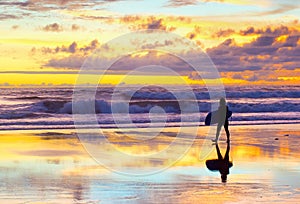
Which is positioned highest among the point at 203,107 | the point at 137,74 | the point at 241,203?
the point at 137,74

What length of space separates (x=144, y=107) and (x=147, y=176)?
32.0m

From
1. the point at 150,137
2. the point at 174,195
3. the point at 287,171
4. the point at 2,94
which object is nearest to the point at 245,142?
the point at 150,137

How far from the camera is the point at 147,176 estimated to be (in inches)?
483

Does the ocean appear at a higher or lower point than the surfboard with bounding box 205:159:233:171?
higher

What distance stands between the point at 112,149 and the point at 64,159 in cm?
237

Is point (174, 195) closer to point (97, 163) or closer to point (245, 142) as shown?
point (97, 163)

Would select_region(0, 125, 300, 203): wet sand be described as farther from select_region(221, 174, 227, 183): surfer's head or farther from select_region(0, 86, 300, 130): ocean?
select_region(0, 86, 300, 130): ocean

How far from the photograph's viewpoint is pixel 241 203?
9742 millimetres

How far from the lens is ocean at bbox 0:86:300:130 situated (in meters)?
28.0

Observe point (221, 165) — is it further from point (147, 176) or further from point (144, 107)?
point (144, 107)

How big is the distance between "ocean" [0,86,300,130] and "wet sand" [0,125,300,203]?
304 inches

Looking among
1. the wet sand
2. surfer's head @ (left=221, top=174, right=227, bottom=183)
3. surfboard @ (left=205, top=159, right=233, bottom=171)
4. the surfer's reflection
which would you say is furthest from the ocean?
surfer's head @ (left=221, top=174, right=227, bottom=183)

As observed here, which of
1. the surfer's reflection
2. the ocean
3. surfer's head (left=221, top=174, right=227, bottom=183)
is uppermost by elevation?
the ocean

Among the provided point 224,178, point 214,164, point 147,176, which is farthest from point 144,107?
point 224,178
